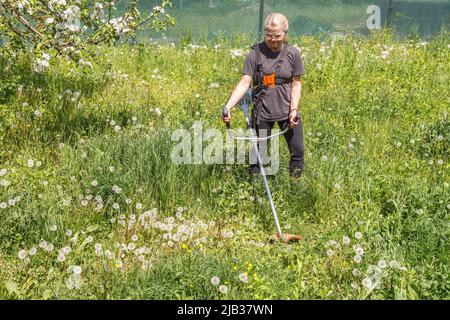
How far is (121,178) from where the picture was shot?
173 inches

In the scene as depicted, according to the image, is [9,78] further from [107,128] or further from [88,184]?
[88,184]

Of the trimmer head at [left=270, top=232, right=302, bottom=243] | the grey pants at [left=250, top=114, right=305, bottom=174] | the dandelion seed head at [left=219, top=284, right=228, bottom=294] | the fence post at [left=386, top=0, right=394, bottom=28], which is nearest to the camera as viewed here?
the dandelion seed head at [left=219, top=284, right=228, bottom=294]

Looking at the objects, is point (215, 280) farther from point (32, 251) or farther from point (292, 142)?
point (292, 142)

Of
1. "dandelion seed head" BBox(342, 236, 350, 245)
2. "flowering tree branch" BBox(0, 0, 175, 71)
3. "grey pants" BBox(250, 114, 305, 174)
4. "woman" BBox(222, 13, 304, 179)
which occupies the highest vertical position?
"flowering tree branch" BBox(0, 0, 175, 71)

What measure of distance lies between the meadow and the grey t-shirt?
0.60 metres

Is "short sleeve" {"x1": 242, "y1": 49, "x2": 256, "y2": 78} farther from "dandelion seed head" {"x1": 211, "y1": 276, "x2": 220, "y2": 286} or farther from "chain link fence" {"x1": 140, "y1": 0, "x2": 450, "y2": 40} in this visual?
"chain link fence" {"x1": 140, "y1": 0, "x2": 450, "y2": 40}

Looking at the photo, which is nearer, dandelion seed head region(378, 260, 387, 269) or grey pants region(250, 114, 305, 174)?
dandelion seed head region(378, 260, 387, 269)

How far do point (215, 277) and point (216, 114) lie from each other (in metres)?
3.14

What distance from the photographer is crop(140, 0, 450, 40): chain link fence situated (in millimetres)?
10477

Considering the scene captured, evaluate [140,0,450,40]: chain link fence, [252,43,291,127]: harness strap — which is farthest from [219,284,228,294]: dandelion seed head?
[140,0,450,40]: chain link fence

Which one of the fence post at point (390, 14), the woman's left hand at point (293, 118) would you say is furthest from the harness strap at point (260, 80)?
the fence post at point (390, 14)

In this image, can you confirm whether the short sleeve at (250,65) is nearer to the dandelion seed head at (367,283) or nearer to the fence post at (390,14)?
the dandelion seed head at (367,283)

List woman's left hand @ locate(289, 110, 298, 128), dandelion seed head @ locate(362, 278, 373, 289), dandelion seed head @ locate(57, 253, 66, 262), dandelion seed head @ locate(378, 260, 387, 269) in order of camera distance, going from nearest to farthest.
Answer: dandelion seed head @ locate(362, 278, 373, 289)
dandelion seed head @ locate(378, 260, 387, 269)
dandelion seed head @ locate(57, 253, 66, 262)
woman's left hand @ locate(289, 110, 298, 128)

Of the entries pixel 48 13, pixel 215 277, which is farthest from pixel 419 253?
pixel 48 13
